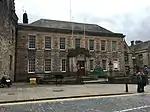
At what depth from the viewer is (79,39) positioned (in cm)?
3775

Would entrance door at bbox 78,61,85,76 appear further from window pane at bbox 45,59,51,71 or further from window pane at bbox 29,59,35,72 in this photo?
window pane at bbox 29,59,35,72

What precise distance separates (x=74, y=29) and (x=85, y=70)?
6.95 m

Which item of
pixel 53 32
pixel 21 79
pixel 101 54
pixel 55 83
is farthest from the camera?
pixel 101 54

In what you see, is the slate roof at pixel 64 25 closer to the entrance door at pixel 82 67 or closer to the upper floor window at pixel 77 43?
the upper floor window at pixel 77 43

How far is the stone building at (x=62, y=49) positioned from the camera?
33906 millimetres

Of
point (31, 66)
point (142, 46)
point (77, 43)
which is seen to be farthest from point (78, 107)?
point (142, 46)

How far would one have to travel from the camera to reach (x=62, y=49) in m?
36.3

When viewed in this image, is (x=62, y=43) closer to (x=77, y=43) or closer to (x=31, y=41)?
(x=77, y=43)

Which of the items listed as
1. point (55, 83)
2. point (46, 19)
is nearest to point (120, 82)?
point (55, 83)

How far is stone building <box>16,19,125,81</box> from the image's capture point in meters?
33.9

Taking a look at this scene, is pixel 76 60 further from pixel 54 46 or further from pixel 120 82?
pixel 120 82

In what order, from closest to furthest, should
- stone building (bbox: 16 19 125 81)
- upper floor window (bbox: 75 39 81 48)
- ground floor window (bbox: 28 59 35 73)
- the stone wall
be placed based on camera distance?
the stone wall < stone building (bbox: 16 19 125 81) < ground floor window (bbox: 28 59 35 73) < upper floor window (bbox: 75 39 81 48)

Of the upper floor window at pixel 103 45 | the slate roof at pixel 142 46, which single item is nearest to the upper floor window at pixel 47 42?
the upper floor window at pixel 103 45

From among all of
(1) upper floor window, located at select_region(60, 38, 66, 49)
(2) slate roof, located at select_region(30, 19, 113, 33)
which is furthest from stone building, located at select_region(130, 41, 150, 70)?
(1) upper floor window, located at select_region(60, 38, 66, 49)
